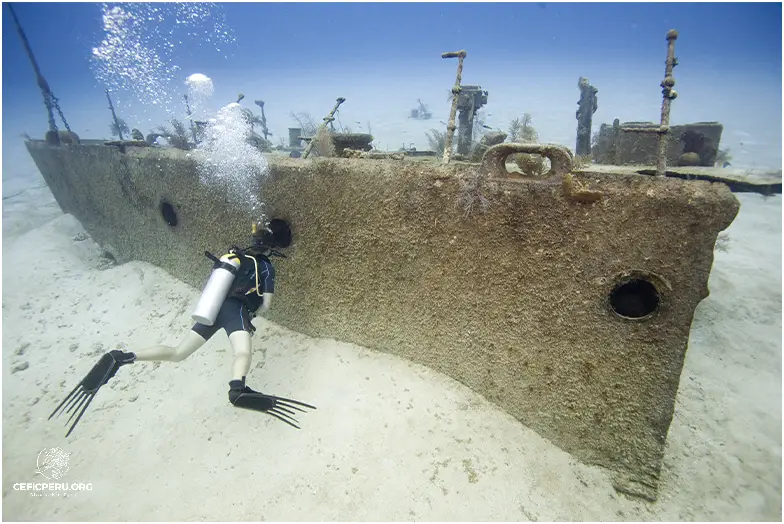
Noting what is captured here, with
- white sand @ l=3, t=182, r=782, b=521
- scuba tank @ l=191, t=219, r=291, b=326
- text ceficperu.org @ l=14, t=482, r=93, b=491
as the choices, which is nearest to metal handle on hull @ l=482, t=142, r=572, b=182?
white sand @ l=3, t=182, r=782, b=521

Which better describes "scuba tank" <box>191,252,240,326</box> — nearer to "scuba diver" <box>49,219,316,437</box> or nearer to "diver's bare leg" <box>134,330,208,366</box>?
"scuba diver" <box>49,219,316,437</box>

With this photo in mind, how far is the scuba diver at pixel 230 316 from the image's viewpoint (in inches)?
121

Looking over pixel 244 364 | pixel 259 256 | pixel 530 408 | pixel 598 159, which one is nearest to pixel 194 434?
pixel 244 364

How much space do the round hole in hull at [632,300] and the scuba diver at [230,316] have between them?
252 cm

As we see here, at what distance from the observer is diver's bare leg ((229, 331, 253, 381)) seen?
2943 millimetres

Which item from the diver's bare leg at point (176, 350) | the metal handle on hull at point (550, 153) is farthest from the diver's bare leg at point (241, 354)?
the metal handle on hull at point (550, 153)

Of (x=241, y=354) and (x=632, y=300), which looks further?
(x=241, y=354)

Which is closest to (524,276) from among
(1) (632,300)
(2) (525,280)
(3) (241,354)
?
(2) (525,280)

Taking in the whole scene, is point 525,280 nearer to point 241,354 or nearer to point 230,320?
point 241,354

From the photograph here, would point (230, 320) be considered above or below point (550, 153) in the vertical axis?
below

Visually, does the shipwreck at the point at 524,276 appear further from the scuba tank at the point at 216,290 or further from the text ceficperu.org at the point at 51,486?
the text ceficperu.org at the point at 51,486

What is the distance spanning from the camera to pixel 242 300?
11.1 feet

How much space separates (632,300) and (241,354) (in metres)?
3.14

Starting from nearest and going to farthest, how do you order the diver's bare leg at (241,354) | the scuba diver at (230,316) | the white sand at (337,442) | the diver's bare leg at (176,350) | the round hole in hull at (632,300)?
1. the round hole in hull at (632,300)
2. the white sand at (337,442)
3. the diver's bare leg at (241,354)
4. the scuba diver at (230,316)
5. the diver's bare leg at (176,350)
